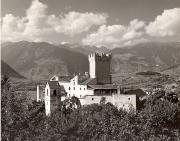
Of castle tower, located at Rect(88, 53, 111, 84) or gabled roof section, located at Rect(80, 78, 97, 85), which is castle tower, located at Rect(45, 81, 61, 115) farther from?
castle tower, located at Rect(88, 53, 111, 84)

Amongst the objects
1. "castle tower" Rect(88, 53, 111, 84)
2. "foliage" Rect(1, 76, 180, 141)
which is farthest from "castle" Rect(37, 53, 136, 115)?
"foliage" Rect(1, 76, 180, 141)

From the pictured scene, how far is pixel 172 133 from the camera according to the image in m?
31.0

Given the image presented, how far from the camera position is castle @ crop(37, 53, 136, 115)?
3434 cm

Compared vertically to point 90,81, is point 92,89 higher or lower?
lower

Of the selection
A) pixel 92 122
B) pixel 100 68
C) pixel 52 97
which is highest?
pixel 100 68

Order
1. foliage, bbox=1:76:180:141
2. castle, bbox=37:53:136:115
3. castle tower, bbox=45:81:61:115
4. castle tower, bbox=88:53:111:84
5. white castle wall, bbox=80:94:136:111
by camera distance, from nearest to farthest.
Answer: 1. foliage, bbox=1:76:180:141
2. white castle wall, bbox=80:94:136:111
3. castle, bbox=37:53:136:115
4. castle tower, bbox=45:81:61:115
5. castle tower, bbox=88:53:111:84

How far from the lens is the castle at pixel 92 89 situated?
113ft

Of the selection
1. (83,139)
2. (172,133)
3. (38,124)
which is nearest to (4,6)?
(38,124)

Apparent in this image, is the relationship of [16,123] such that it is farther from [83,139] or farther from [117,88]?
[117,88]

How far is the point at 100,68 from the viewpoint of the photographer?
46.2m

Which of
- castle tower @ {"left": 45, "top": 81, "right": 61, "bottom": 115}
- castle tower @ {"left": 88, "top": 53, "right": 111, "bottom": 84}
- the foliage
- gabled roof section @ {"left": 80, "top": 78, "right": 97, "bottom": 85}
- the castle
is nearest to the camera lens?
the foliage

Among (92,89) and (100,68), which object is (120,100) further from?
(100,68)

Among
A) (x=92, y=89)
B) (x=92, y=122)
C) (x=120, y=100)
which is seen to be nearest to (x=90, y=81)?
(x=92, y=89)

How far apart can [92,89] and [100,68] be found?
24.3ft
